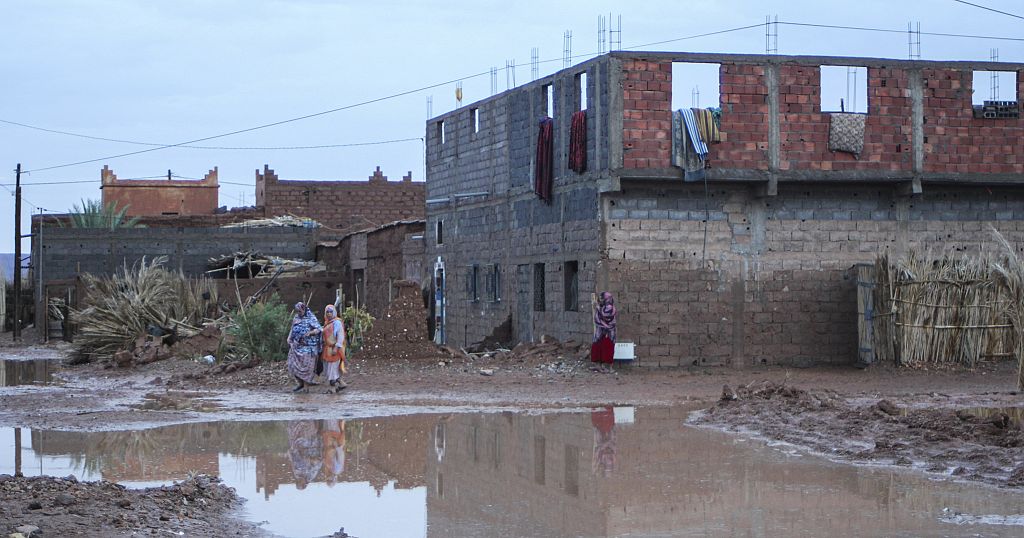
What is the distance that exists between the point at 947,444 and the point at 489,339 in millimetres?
14696

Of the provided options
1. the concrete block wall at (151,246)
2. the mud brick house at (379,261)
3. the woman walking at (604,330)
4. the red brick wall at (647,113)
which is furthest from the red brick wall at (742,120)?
the concrete block wall at (151,246)

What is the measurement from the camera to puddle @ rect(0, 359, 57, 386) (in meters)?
22.7

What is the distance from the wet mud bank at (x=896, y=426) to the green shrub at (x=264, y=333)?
9.46 metres

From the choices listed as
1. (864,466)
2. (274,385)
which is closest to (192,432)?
(274,385)

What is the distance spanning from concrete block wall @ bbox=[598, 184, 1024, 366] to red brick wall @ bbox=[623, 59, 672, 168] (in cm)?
69

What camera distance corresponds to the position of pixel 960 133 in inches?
→ 880

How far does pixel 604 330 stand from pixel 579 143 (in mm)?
3499

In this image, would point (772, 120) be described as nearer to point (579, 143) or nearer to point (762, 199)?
point (762, 199)

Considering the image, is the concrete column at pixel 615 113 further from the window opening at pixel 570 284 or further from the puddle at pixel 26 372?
the puddle at pixel 26 372

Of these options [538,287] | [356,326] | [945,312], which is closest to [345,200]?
[538,287]

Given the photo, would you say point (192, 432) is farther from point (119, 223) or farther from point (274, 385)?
point (119, 223)

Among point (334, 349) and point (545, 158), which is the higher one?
Result: point (545, 158)

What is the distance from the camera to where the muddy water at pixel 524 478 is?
8844 mm

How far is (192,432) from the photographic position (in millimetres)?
14344
